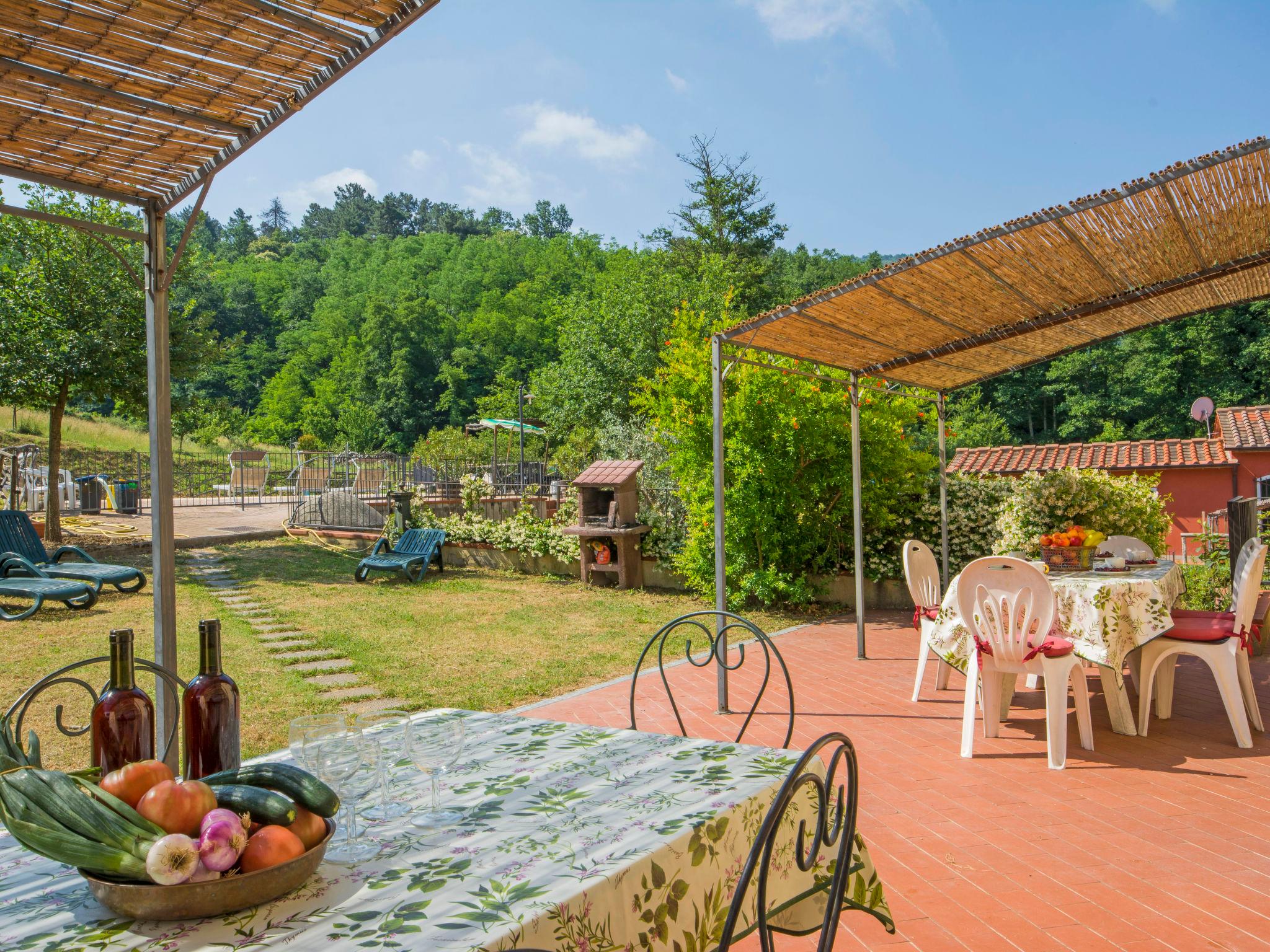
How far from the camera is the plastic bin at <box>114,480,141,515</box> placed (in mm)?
16891

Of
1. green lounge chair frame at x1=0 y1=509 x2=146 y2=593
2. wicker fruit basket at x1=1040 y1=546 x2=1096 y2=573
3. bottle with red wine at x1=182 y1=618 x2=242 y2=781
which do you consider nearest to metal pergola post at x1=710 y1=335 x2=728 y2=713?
wicker fruit basket at x1=1040 y1=546 x2=1096 y2=573

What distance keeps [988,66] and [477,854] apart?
1056 inches

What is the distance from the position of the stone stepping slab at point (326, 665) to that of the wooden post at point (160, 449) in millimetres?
3659

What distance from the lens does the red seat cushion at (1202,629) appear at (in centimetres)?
429

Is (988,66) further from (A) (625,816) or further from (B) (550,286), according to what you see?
(A) (625,816)

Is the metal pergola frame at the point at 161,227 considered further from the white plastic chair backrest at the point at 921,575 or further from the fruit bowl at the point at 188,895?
the white plastic chair backrest at the point at 921,575

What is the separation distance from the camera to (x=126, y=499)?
17016 mm

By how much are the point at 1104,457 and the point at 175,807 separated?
22.6 metres

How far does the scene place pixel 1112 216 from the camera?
403 centimetres

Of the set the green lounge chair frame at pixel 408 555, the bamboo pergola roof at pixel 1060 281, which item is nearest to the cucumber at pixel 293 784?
the bamboo pergola roof at pixel 1060 281

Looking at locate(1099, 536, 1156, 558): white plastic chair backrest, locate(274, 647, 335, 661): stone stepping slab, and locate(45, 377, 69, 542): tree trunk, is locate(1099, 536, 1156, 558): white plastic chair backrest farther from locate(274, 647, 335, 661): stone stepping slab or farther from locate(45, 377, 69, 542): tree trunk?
locate(45, 377, 69, 542): tree trunk

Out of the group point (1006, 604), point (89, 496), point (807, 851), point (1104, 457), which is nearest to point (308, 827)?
point (807, 851)

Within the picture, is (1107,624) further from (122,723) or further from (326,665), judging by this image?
(326,665)

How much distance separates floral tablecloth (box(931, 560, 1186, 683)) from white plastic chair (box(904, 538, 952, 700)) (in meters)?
0.38
